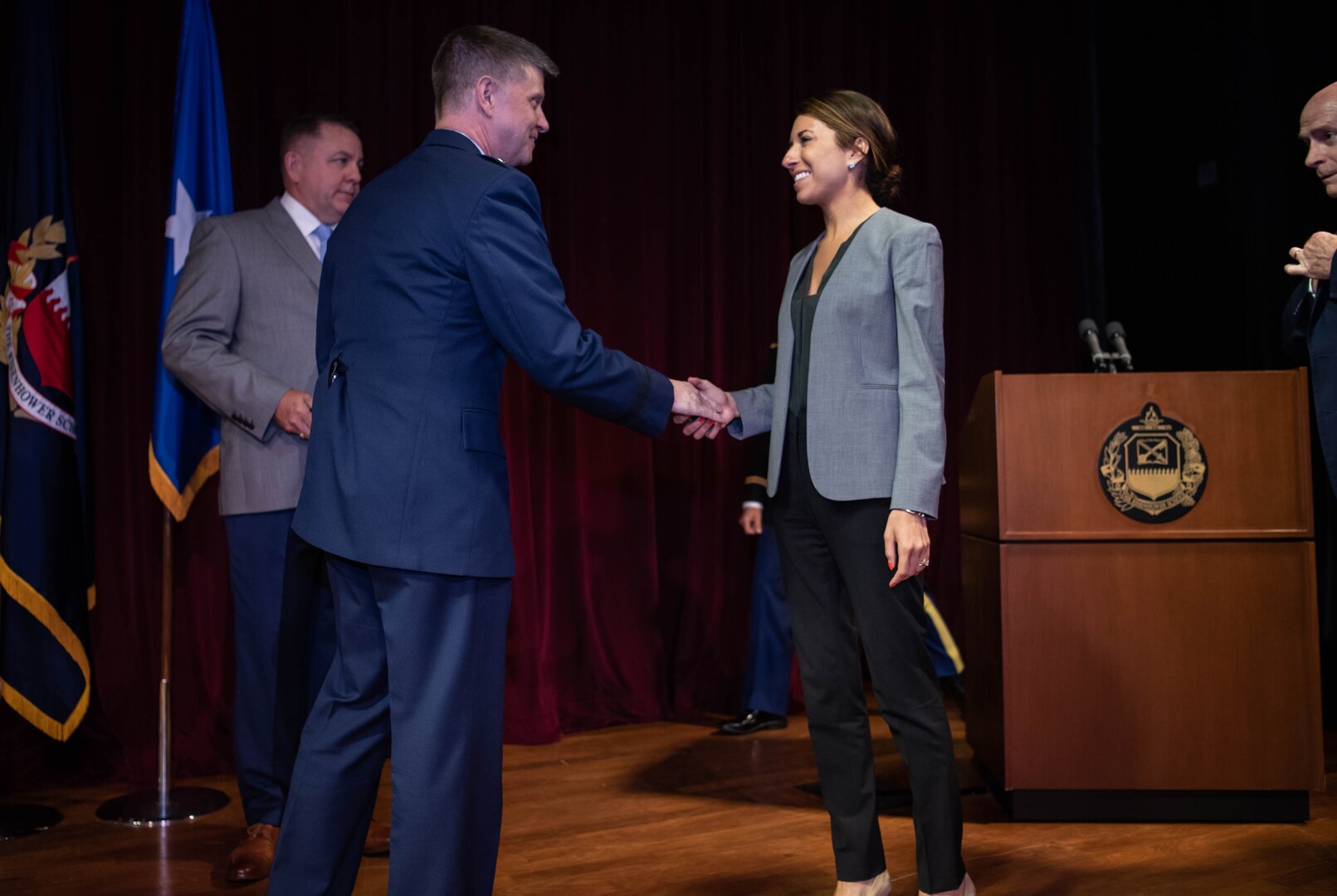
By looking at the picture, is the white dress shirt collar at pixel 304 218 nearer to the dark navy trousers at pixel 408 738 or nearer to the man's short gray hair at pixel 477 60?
the man's short gray hair at pixel 477 60

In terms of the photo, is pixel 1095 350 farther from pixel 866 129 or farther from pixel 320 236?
pixel 320 236

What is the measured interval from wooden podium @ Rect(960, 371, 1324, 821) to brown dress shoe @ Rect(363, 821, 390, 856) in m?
1.57

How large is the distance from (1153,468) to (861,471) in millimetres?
1228

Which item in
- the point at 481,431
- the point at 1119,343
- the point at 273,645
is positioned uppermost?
the point at 1119,343

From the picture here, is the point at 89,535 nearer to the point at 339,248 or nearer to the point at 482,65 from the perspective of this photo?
the point at 339,248

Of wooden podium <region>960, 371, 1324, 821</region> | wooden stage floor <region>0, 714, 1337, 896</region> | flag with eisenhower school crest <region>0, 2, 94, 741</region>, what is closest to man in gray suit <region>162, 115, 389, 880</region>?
wooden stage floor <region>0, 714, 1337, 896</region>

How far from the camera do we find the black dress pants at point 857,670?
2213 mm

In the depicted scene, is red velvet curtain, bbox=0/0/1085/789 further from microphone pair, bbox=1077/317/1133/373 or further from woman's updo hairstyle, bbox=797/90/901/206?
woman's updo hairstyle, bbox=797/90/901/206

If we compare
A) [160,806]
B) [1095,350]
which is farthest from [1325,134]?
[160,806]

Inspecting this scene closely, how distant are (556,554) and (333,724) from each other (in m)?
2.64

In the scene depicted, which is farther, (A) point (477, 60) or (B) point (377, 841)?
(B) point (377, 841)

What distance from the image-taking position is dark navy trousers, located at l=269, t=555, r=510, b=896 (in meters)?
1.78

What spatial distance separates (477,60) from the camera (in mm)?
1975

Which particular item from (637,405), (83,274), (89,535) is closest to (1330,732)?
(637,405)
